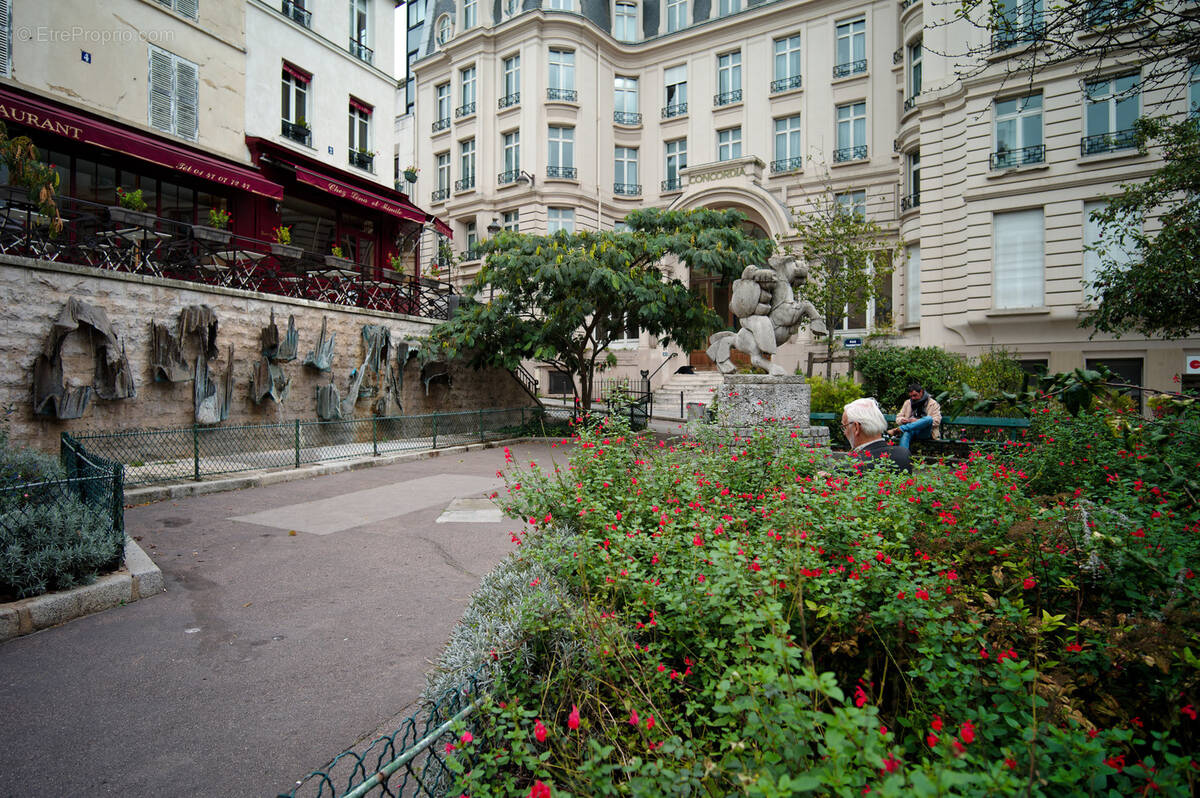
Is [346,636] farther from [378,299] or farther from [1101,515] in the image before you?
[378,299]

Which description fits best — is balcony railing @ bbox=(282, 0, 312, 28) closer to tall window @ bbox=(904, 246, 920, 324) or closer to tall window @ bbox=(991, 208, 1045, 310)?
tall window @ bbox=(904, 246, 920, 324)

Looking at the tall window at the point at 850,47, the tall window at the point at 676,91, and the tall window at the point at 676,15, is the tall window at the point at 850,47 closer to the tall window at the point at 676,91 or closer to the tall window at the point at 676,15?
the tall window at the point at 676,91

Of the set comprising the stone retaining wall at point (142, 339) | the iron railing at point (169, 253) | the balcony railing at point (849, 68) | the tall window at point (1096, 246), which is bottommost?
the stone retaining wall at point (142, 339)

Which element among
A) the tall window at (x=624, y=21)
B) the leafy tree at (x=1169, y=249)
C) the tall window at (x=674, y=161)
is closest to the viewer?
the leafy tree at (x=1169, y=249)

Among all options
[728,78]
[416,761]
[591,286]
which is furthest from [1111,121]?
[416,761]

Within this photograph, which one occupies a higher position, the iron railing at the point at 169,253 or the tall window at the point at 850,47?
the tall window at the point at 850,47

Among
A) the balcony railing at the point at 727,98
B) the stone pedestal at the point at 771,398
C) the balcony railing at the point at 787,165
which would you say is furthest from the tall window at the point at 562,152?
the stone pedestal at the point at 771,398

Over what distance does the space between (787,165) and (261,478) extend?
932 inches

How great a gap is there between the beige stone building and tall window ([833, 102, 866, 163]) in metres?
0.08

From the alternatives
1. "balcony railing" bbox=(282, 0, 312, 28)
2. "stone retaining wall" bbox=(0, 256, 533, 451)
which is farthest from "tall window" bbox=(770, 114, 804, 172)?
"stone retaining wall" bbox=(0, 256, 533, 451)

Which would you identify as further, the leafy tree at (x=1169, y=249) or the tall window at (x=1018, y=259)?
the tall window at (x=1018, y=259)

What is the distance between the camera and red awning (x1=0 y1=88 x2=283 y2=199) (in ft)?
37.0

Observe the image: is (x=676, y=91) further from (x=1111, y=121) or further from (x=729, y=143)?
(x=1111, y=121)

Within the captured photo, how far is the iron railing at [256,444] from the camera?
1009cm
